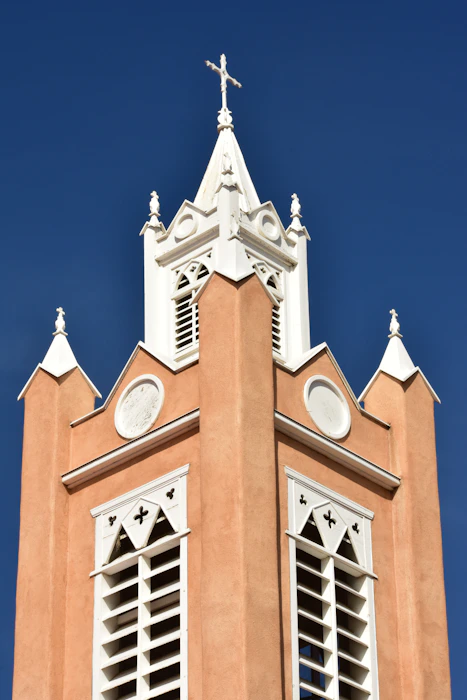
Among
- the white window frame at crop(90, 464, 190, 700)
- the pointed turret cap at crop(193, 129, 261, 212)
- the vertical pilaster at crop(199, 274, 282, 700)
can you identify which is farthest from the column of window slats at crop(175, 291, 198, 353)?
the white window frame at crop(90, 464, 190, 700)

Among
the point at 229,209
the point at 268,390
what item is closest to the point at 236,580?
the point at 268,390

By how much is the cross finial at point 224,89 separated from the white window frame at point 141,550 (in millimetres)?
8605

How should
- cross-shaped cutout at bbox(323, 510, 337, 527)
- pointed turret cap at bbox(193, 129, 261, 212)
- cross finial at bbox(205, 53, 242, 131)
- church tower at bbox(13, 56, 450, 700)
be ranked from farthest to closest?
cross finial at bbox(205, 53, 242, 131)
pointed turret cap at bbox(193, 129, 261, 212)
cross-shaped cutout at bbox(323, 510, 337, 527)
church tower at bbox(13, 56, 450, 700)

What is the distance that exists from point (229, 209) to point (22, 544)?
668 cm

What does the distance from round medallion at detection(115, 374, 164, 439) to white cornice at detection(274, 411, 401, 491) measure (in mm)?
2215

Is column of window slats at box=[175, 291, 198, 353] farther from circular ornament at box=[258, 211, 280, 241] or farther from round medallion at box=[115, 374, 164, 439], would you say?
round medallion at box=[115, 374, 164, 439]

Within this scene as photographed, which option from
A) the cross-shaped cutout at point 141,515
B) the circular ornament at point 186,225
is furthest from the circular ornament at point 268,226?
the cross-shaped cutout at point 141,515

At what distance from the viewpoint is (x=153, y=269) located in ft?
130

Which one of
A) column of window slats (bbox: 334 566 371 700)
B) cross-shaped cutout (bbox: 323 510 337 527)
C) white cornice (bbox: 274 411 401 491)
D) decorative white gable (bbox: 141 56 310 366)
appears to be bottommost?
column of window slats (bbox: 334 566 371 700)

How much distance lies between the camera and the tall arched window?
3838 cm

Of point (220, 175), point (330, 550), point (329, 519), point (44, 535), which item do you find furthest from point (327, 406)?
point (220, 175)

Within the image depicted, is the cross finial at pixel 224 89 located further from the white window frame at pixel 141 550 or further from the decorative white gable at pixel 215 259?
the white window frame at pixel 141 550

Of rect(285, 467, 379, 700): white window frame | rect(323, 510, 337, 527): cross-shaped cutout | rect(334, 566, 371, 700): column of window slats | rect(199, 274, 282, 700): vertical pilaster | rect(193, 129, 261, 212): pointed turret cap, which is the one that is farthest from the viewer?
rect(193, 129, 261, 212): pointed turret cap

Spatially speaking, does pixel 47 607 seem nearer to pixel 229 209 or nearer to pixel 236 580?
pixel 236 580
